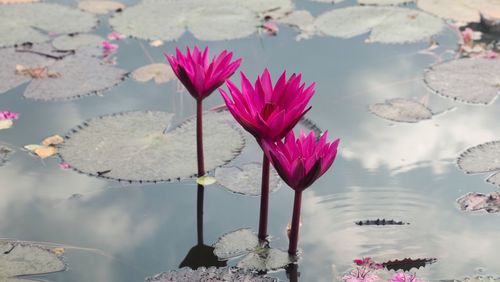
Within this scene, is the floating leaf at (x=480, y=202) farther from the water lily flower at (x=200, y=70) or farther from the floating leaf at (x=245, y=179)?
the water lily flower at (x=200, y=70)

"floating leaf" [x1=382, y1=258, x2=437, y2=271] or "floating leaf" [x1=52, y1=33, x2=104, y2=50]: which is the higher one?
"floating leaf" [x1=52, y1=33, x2=104, y2=50]

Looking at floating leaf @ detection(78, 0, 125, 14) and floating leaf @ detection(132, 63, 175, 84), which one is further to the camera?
floating leaf @ detection(78, 0, 125, 14)

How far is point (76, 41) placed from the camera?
3.87 meters

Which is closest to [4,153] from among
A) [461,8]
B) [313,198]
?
[313,198]

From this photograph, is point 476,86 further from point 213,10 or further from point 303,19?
point 213,10

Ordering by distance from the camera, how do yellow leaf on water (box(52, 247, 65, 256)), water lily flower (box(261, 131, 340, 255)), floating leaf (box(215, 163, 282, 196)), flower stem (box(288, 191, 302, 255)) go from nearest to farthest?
water lily flower (box(261, 131, 340, 255)) → flower stem (box(288, 191, 302, 255)) → yellow leaf on water (box(52, 247, 65, 256)) → floating leaf (box(215, 163, 282, 196))

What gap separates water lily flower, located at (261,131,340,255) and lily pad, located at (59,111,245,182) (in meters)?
0.75

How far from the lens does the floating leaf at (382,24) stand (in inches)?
151

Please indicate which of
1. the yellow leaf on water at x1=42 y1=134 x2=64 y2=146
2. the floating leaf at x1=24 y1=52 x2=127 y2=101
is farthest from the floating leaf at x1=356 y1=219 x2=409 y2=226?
the floating leaf at x1=24 y1=52 x2=127 y2=101

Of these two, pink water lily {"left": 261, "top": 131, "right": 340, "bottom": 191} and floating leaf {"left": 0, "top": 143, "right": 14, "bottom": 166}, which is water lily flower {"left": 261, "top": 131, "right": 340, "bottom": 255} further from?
floating leaf {"left": 0, "top": 143, "right": 14, "bottom": 166}

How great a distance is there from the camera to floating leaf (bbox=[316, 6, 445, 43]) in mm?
3848

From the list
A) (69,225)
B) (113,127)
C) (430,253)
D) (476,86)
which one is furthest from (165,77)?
(430,253)

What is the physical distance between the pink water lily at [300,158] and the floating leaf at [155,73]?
1.53 metres

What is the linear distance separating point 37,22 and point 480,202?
2685 millimetres
